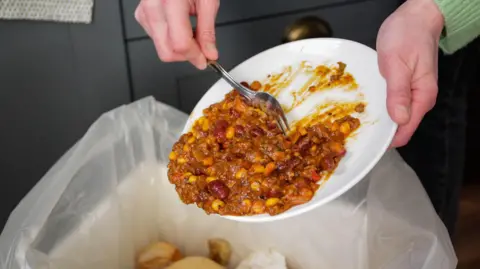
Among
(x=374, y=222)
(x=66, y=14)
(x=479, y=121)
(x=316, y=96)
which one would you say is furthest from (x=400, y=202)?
(x=479, y=121)

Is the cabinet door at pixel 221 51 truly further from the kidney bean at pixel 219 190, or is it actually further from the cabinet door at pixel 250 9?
the kidney bean at pixel 219 190

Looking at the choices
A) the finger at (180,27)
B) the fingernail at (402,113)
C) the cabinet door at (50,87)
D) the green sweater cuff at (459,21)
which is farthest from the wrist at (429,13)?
the cabinet door at (50,87)

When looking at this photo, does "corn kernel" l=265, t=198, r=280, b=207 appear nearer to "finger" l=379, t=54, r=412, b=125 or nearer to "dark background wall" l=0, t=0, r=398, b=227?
"finger" l=379, t=54, r=412, b=125

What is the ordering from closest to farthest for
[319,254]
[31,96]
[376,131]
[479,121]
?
[376,131] < [319,254] < [31,96] < [479,121]

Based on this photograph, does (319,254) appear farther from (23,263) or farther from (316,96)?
(23,263)

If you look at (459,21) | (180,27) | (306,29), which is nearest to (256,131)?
(180,27)

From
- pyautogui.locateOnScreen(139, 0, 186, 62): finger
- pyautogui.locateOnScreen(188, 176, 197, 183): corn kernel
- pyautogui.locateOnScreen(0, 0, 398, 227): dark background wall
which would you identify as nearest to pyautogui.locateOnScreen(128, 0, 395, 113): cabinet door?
pyautogui.locateOnScreen(0, 0, 398, 227): dark background wall
